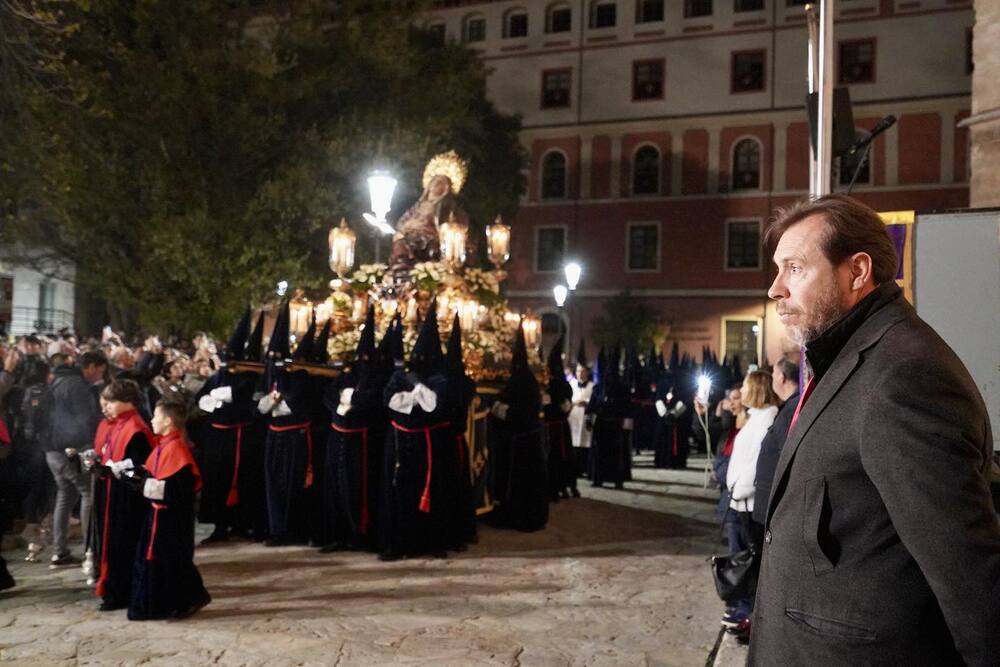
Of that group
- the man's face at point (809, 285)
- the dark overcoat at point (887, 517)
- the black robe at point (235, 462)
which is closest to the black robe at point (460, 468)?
the black robe at point (235, 462)

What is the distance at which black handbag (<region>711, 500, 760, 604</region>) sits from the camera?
3045 mm

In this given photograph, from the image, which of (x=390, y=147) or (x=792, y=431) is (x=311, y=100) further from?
(x=792, y=431)

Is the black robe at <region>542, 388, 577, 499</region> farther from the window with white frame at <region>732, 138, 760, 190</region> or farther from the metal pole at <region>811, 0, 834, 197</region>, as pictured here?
the window with white frame at <region>732, 138, 760, 190</region>

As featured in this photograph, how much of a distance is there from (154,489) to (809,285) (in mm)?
5322

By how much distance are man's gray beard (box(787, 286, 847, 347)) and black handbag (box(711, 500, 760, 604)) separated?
1.20 m

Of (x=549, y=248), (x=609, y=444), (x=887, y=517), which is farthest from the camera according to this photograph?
(x=549, y=248)

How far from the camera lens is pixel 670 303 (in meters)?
35.4

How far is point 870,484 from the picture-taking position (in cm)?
194

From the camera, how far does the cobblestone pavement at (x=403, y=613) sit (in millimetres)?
5594

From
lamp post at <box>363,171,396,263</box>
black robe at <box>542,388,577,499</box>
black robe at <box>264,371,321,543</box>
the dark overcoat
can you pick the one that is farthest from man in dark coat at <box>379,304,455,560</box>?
the dark overcoat

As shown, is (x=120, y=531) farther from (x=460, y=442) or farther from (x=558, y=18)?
(x=558, y=18)

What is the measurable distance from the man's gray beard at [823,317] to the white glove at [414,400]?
20.9ft

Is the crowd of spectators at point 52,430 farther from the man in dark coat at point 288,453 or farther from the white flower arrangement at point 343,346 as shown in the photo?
the white flower arrangement at point 343,346

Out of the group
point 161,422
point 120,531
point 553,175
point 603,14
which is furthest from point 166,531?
point 603,14
